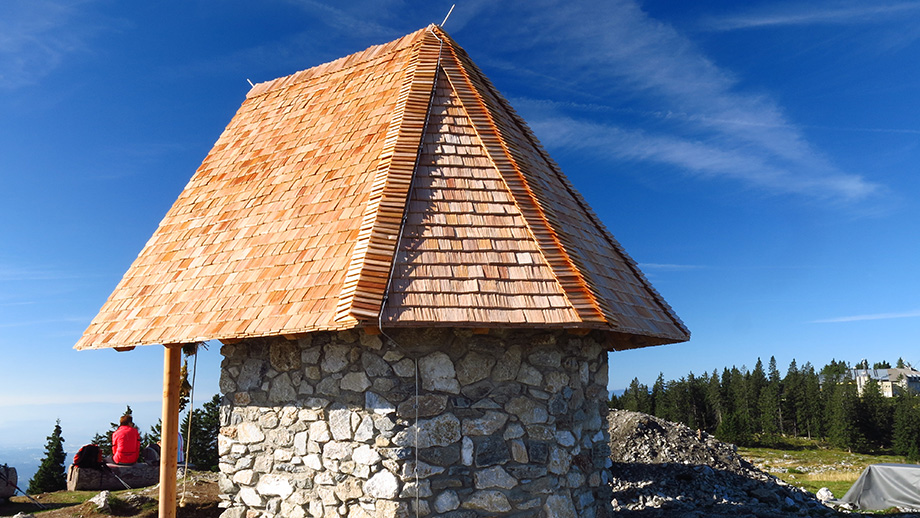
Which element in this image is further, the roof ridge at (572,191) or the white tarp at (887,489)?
the white tarp at (887,489)

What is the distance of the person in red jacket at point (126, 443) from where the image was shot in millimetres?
11352

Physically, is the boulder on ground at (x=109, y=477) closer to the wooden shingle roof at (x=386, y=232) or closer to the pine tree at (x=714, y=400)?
the wooden shingle roof at (x=386, y=232)

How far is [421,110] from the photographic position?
720 cm

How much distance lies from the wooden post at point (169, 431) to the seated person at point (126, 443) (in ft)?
14.2

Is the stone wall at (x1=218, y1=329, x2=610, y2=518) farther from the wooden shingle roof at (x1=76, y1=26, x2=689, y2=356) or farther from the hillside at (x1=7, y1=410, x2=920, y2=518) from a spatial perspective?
the hillside at (x1=7, y1=410, x2=920, y2=518)

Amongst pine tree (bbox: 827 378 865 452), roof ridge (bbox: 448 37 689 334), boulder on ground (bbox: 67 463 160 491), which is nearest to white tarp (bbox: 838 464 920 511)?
roof ridge (bbox: 448 37 689 334)

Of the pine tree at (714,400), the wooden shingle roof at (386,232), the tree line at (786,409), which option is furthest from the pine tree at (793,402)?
the wooden shingle roof at (386,232)

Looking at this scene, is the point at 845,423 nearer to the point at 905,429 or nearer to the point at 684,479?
the point at 905,429

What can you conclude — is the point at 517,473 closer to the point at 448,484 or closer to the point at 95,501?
the point at 448,484

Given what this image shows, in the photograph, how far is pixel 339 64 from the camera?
30.7 feet

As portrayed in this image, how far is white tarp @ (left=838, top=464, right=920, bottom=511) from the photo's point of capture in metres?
15.7

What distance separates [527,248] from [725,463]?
31.3 feet

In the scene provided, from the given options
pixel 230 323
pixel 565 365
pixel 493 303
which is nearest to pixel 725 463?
pixel 565 365

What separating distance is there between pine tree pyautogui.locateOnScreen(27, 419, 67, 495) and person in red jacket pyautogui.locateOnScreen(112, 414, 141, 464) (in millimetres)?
10915
